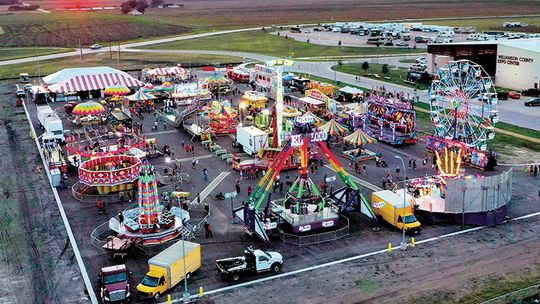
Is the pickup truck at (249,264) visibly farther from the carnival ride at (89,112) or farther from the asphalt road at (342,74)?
the asphalt road at (342,74)

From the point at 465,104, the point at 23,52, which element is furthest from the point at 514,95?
the point at 23,52

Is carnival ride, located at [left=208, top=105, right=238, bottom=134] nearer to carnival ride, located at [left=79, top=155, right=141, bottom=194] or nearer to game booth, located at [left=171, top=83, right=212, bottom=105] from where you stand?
game booth, located at [left=171, top=83, right=212, bottom=105]

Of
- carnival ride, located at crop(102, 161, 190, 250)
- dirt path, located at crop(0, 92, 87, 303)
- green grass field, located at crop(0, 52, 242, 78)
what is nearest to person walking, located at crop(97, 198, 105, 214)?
dirt path, located at crop(0, 92, 87, 303)

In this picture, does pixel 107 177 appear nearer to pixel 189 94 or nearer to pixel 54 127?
pixel 54 127

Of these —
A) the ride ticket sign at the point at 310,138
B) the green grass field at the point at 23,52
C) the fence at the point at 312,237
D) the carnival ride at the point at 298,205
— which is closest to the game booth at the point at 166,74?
the green grass field at the point at 23,52

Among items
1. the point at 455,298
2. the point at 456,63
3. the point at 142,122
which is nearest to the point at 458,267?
the point at 455,298
